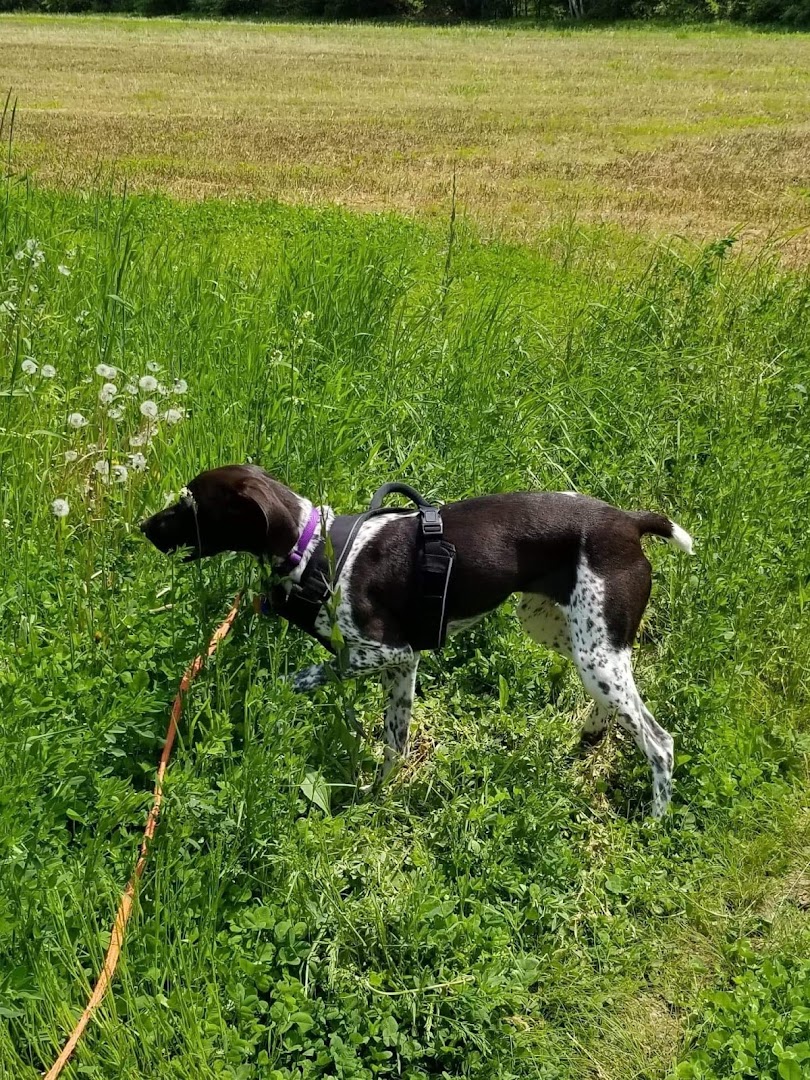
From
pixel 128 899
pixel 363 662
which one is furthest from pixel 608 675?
pixel 128 899

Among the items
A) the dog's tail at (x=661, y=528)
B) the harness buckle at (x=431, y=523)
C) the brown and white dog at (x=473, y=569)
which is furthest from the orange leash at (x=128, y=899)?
the dog's tail at (x=661, y=528)

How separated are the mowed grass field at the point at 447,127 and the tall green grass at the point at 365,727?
4082 millimetres

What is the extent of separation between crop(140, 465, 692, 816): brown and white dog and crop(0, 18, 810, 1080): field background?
171mm

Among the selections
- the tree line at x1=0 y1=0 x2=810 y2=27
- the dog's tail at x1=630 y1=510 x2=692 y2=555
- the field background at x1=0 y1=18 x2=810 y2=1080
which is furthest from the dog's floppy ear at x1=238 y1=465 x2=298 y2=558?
the tree line at x1=0 y1=0 x2=810 y2=27

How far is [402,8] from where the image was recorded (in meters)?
62.2

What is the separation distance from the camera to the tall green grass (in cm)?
219

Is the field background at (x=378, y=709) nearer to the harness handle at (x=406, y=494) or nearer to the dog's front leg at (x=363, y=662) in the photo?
the dog's front leg at (x=363, y=662)

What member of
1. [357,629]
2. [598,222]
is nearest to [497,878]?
[357,629]

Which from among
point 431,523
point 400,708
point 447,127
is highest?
point 447,127

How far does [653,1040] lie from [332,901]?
37.2 inches

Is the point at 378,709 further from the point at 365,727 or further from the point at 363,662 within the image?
the point at 363,662

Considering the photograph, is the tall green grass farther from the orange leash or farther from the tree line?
the tree line

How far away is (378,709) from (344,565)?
2.35 feet

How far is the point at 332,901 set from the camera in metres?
2.42
